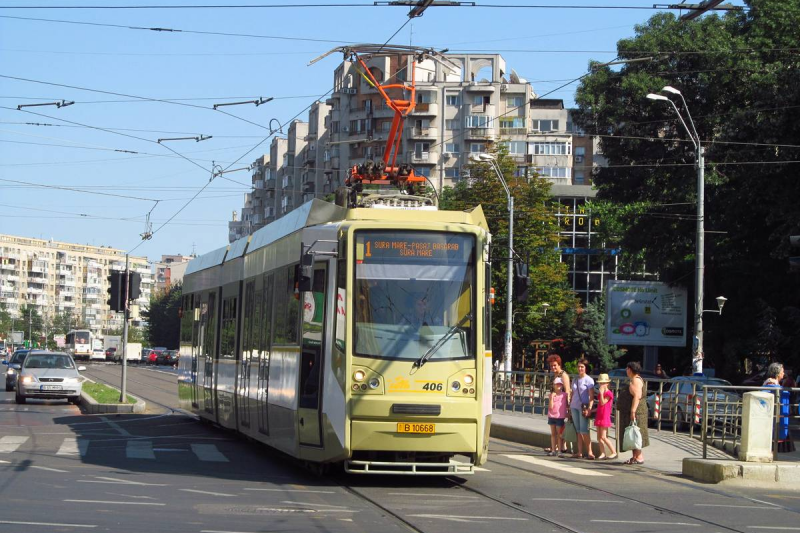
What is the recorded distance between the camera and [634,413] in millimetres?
18219

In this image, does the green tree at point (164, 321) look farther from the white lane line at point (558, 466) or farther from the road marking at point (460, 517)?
the road marking at point (460, 517)

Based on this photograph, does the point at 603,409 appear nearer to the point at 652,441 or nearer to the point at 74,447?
the point at 652,441

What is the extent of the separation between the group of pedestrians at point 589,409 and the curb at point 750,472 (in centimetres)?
230

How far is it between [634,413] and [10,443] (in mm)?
9594

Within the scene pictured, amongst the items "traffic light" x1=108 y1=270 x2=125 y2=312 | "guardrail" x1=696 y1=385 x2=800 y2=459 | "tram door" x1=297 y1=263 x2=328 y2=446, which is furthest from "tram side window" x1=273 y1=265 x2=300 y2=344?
"traffic light" x1=108 y1=270 x2=125 y2=312

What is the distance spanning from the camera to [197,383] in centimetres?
2352

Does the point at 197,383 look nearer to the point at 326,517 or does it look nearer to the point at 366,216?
the point at 366,216

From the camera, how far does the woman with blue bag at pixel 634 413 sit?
712 inches

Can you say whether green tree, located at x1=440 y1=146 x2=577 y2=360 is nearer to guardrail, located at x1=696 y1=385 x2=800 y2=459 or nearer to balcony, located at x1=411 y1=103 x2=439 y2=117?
guardrail, located at x1=696 y1=385 x2=800 y2=459

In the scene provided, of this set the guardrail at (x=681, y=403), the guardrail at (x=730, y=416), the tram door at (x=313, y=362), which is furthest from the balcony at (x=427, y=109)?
the tram door at (x=313, y=362)

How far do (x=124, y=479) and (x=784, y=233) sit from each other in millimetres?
27214

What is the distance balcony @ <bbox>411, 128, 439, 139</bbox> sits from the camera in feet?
323

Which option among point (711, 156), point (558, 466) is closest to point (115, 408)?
point (558, 466)

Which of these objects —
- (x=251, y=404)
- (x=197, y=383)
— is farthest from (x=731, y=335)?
(x=251, y=404)
